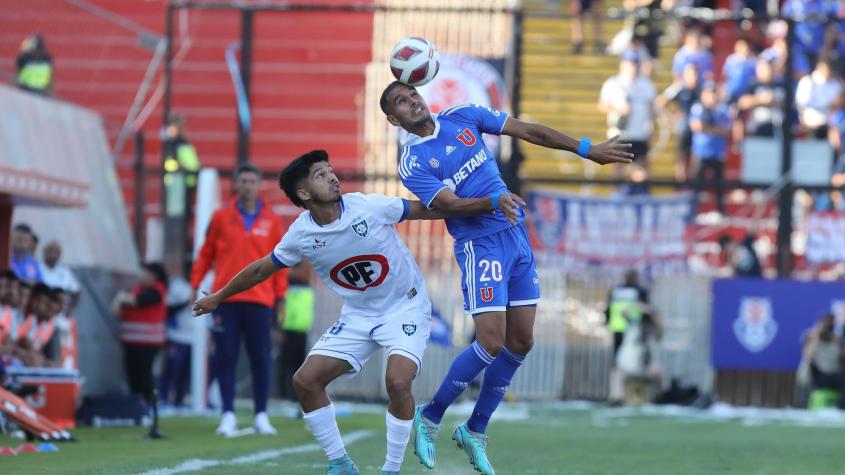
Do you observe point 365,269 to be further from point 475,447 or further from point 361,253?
point 475,447

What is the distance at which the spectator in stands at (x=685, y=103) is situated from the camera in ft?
71.6

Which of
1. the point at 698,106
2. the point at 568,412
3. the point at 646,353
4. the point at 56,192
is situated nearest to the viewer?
the point at 56,192

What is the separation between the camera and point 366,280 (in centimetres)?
877

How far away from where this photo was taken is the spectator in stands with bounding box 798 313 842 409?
1997 cm

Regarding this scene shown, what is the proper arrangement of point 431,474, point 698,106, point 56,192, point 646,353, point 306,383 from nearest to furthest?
point 306,383 → point 431,474 → point 56,192 → point 646,353 → point 698,106

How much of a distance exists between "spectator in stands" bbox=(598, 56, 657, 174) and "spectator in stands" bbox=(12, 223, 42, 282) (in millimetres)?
8480

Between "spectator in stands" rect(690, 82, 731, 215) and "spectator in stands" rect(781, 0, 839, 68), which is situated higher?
"spectator in stands" rect(781, 0, 839, 68)

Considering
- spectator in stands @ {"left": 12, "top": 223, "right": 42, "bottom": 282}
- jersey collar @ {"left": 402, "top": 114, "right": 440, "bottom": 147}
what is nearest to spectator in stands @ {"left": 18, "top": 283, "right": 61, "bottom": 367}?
spectator in stands @ {"left": 12, "top": 223, "right": 42, "bottom": 282}

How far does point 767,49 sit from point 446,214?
Answer: 14543mm

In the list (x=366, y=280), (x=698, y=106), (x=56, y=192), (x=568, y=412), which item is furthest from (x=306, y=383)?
(x=698, y=106)

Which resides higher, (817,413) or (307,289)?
(307,289)

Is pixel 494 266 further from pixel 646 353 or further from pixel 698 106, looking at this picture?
pixel 698 106

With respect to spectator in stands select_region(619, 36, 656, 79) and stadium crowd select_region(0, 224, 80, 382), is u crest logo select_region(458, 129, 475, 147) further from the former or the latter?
spectator in stands select_region(619, 36, 656, 79)

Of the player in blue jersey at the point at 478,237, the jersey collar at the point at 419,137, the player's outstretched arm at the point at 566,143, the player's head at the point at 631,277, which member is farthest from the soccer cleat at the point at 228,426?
the player's head at the point at 631,277
